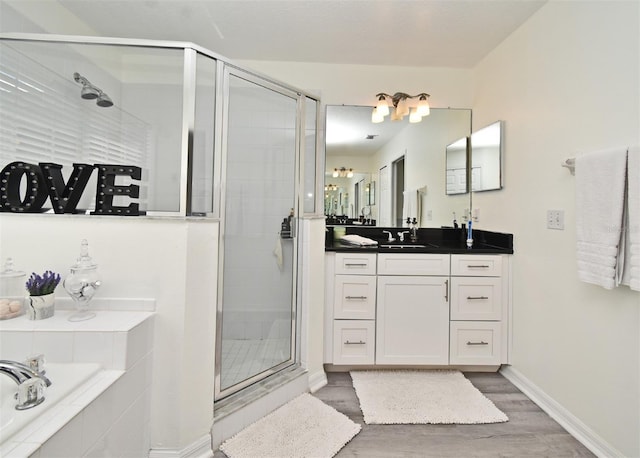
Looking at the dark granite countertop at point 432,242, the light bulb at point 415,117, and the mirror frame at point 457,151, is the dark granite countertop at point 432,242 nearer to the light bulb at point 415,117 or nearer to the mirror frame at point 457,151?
the mirror frame at point 457,151

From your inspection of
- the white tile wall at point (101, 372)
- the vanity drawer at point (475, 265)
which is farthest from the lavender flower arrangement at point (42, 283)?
the vanity drawer at point (475, 265)

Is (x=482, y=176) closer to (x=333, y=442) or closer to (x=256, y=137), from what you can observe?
(x=256, y=137)

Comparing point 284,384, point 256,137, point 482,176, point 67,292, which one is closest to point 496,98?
point 482,176

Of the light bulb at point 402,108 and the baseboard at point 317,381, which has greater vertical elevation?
the light bulb at point 402,108

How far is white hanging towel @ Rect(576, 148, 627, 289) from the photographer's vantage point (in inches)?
52.9

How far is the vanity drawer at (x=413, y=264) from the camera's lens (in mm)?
2213

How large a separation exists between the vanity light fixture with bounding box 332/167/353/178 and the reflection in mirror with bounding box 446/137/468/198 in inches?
34.7

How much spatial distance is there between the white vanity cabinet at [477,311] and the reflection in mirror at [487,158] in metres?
0.61

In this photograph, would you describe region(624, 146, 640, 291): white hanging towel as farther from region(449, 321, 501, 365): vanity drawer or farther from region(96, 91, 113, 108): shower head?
region(96, 91, 113, 108): shower head

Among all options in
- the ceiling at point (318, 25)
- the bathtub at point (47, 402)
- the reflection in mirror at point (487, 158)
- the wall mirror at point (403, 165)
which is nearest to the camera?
the bathtub at point (47, 402)

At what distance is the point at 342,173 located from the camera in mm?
2709

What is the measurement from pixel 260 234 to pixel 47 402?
127 cm

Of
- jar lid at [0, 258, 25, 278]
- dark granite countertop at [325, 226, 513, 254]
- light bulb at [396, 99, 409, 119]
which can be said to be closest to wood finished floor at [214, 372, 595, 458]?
dark granite countertop at [325, 226, 513, 254]

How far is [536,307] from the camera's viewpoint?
197 centimetres
